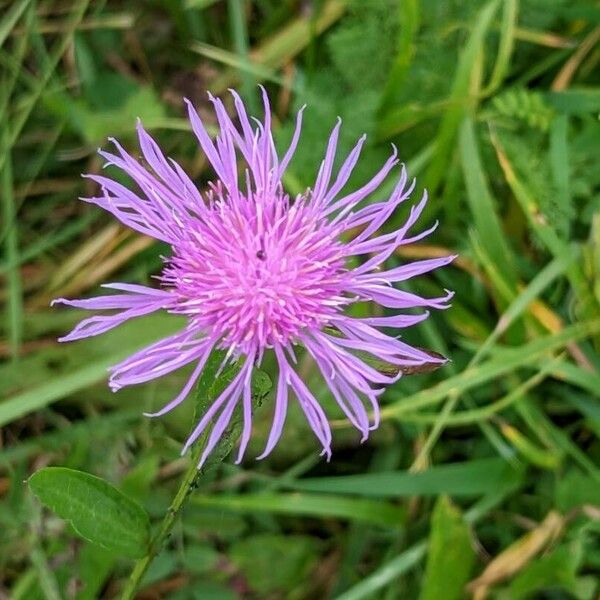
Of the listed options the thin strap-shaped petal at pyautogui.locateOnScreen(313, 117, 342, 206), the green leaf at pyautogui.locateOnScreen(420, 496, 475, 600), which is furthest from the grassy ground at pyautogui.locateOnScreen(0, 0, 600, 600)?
the thin strap-shaped petal at pyautogui.locateOnScreen(313, 117, 342, 206)

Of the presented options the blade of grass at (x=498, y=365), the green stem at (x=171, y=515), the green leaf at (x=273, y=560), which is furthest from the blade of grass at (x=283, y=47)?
the green stem at (x=171, y=515)

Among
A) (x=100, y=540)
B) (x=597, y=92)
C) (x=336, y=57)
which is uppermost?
(x=336, y=57)

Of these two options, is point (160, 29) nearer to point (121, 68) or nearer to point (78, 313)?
point (121, 68)

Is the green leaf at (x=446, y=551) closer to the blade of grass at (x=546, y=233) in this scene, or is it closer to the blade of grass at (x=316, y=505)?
the blade of grass at (x=316, y=505)

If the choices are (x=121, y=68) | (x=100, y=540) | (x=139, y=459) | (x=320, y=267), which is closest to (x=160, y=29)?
(x=121, y=68)

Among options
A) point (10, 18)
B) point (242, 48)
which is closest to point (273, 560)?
point (242, 48)

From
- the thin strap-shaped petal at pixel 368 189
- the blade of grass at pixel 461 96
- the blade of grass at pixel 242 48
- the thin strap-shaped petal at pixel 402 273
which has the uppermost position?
the blade of grass at pixel 242 48
